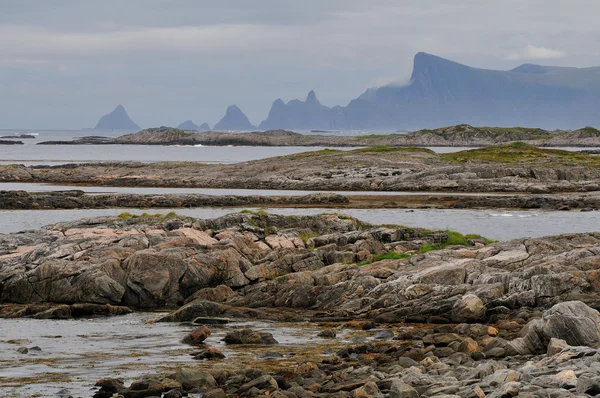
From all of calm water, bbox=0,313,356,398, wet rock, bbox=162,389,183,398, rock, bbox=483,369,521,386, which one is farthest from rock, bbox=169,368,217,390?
rock, bbox=483,369,521,386

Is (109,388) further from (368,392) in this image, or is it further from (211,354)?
(368,392)

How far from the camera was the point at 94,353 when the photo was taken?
1004 inches

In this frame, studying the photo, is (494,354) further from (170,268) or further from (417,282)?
(170,268)

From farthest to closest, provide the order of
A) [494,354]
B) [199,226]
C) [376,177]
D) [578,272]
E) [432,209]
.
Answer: [376,177]
[432,209]
[199,226]
[578,272]
[494,354]

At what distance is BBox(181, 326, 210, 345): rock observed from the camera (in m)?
26.6

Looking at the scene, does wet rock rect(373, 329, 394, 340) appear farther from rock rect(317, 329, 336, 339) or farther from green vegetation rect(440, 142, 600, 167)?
green vegetation rect(440, 142, 600, 167)

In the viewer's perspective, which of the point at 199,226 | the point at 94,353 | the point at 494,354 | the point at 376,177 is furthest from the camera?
the point at 376,177

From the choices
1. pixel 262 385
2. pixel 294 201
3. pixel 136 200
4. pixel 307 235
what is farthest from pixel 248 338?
pixel 136 200

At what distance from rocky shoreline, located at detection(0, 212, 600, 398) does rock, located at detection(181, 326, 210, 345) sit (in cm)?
7

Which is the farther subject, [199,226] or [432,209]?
[432,209]

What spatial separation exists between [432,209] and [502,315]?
42241 millimetres

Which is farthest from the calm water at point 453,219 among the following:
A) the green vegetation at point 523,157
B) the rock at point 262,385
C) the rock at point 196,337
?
the green vegetation at point 523,157

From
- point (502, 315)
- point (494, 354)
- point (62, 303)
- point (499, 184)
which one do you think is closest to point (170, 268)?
point (62, 303)

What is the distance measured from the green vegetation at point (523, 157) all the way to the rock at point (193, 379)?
86966 mm
